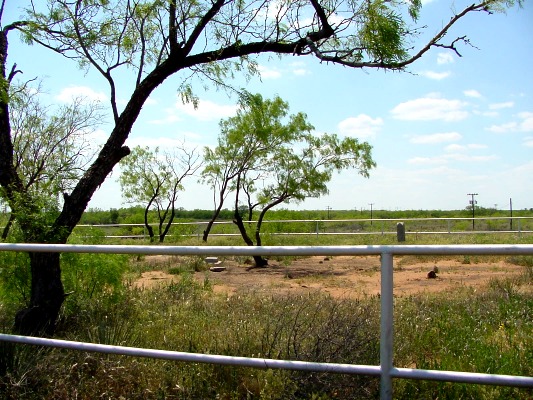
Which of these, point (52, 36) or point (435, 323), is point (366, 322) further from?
point (52, 36)

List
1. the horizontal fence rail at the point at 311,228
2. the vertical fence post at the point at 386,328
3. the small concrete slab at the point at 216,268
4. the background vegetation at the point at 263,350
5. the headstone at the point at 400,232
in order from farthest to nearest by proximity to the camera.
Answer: the horizontal fence rail at the point at 311,228
the headstone at the point at 400,232
the small concrete slab at the point at 216,268
the background vegetation at the point at 263,350
the vertical fence post at the point at 386,328

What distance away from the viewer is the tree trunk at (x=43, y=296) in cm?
702

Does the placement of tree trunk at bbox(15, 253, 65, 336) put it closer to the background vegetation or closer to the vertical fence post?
the background vegetation

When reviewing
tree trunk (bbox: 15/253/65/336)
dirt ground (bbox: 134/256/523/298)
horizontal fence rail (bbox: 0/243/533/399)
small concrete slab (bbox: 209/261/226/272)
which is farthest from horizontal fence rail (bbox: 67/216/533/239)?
horizontal fence rail (bbox: 0/243/533/399)

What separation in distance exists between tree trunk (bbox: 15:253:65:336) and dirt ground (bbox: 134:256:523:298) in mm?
3956

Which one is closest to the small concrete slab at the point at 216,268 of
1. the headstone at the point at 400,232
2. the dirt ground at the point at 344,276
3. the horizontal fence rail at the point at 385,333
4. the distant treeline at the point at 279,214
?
the dirt ground at the point at 344,276

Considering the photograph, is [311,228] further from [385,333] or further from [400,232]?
[385,333]

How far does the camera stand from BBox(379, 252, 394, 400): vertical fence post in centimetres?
374

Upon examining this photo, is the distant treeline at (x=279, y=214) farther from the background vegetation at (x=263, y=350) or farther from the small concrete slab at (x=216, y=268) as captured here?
the background vegetation at (x=263, y=350)

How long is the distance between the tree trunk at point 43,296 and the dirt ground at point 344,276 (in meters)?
3.96

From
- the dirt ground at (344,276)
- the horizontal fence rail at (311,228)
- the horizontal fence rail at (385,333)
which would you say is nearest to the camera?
the horizontal fence rail at (385,333)

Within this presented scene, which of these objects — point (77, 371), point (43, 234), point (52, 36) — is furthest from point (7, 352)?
point (52, 36)

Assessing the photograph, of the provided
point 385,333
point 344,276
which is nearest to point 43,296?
point 385,333

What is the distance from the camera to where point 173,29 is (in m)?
8.20
